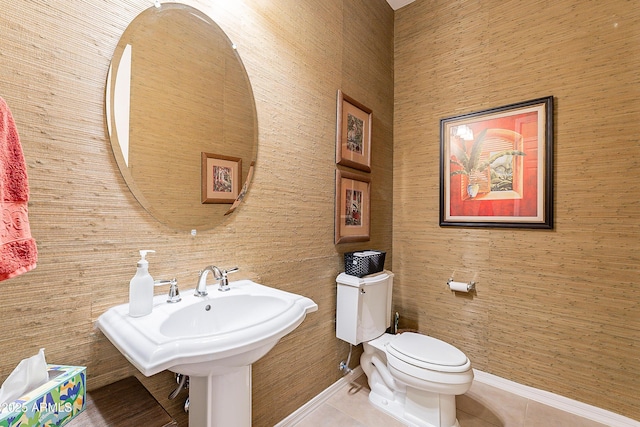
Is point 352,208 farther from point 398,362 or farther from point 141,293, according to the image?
point 141,293

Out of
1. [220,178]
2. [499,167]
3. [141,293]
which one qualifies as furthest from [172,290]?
[499,167]

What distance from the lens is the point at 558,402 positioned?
5.86 ft

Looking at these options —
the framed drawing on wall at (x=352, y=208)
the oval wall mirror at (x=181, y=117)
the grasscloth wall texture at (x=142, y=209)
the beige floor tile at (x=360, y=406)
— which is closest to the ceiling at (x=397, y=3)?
the grasscloth wall texture at (x=142, y=209)

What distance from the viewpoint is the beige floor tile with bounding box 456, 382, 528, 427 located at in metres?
1.68

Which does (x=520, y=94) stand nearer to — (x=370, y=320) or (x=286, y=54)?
(x=286, y=54)

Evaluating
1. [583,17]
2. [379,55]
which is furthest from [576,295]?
[379,55]

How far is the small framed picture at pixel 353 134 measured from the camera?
1885 mm

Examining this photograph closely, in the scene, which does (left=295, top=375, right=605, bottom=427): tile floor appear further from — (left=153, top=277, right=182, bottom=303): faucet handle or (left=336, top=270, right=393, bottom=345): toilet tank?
(left=153, top=277, right=182, bottom=303): faucet handle

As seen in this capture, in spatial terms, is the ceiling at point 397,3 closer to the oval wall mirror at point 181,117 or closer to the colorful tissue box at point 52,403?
the oval wall mirror at point 181,117

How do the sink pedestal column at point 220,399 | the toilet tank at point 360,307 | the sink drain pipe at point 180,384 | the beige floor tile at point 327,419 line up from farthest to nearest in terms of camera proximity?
the toilet tank at point 360,307
the beige floor tile at point 327,419
the sink drain pipe at point 180,384
the sink pedestal column at point 220,399

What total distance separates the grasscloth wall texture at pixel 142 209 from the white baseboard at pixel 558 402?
3.48ft

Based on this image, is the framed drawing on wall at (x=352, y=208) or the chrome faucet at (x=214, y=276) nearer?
the chrome faucet at (x=214, y=276)

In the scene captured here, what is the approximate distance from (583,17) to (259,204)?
7.39 feet

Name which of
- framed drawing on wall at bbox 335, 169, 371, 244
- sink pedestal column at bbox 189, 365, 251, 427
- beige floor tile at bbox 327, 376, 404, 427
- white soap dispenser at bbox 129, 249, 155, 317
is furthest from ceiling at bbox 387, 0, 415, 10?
beige floor tile at bbox 327, 376, 404, 427
